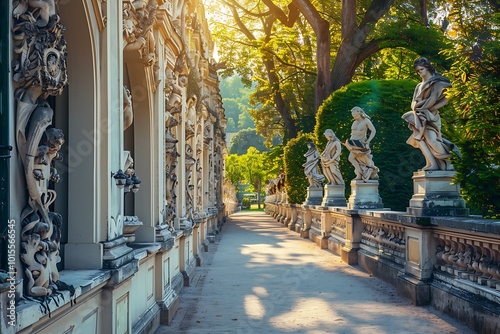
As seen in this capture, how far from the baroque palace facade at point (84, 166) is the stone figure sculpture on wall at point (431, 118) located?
3961 mm

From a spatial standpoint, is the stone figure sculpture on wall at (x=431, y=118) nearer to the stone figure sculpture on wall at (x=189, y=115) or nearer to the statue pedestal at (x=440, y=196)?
the statue pedestal at (x=440, y=196)

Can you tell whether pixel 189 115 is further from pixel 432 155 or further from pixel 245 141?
pixel 245 141

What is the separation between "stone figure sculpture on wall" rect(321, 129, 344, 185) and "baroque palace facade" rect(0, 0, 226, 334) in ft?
31.4

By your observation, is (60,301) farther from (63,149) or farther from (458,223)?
(458,223)

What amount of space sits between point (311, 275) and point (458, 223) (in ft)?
18.8

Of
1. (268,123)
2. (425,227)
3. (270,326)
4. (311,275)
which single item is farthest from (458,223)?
(268,123)

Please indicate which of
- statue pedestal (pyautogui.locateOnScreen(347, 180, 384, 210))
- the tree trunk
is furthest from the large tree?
statue pedestal (pyautogui.locateOnScreen(347, 180, 384, 210))

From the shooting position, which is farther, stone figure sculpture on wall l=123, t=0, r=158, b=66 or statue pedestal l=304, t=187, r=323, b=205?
statue pedestal l=304, t=187, r=323, b=205

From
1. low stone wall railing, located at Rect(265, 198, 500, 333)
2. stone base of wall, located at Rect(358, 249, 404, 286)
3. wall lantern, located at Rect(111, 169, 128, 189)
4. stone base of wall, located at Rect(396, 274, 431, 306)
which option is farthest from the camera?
stone base of wall, located at Rect(358, 249, 404, 286)

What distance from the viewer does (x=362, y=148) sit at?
1600cm

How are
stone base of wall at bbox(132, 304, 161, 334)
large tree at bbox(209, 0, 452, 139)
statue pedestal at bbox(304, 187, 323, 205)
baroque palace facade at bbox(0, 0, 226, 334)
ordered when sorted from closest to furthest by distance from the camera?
baroque palace facade at bbox(0, 0, 226, 334)
stone base of wall at bbox(132, 304, 161, 334)
large tree at bbox(209, 0, 452, 139)
statue pedestal at bbox(304, 187, 323, 205)

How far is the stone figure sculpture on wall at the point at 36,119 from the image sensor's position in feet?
11.9

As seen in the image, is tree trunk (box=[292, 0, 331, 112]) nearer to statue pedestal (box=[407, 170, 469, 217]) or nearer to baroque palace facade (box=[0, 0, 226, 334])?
baroque palace facade (box=[0, 0, 226, 334])

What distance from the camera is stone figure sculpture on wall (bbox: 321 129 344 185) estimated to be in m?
20.0
